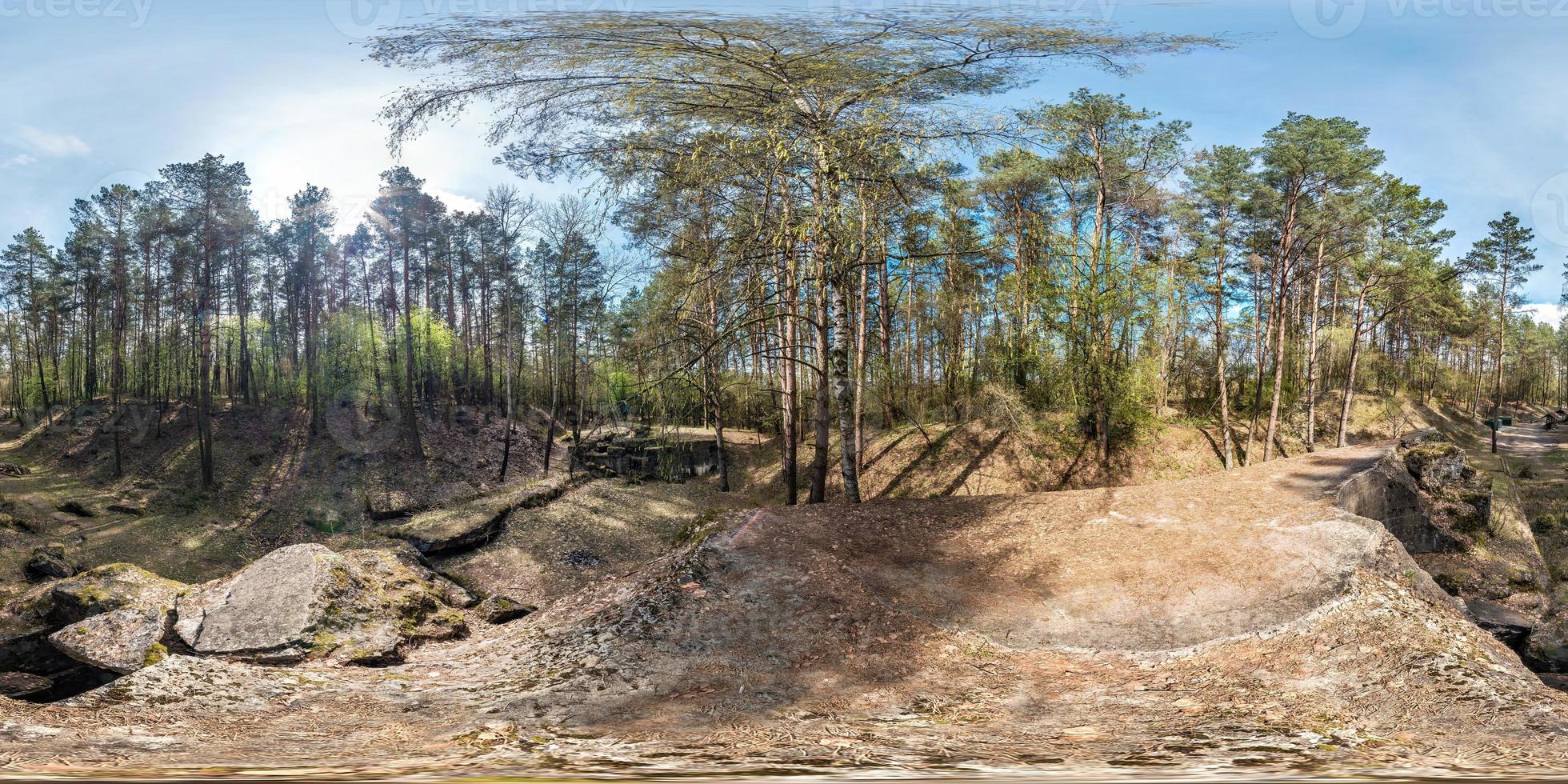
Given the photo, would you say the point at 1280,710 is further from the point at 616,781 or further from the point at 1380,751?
the point at 616,781

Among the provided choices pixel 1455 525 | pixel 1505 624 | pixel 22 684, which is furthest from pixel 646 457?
pixel 1505 624

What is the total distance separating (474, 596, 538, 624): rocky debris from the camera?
11.2 m

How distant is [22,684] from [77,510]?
1806cm

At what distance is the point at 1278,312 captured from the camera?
834 inches

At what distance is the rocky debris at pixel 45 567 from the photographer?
57.6ft

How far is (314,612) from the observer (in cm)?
878

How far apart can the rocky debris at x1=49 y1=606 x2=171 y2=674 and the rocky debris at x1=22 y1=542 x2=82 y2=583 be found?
10758 mm

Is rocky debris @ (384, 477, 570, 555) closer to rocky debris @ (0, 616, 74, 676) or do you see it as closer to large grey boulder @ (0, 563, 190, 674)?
large grey boulder @ (0, 563, 190, 674)

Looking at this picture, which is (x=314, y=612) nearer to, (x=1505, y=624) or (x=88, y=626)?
(x=88, y=626)

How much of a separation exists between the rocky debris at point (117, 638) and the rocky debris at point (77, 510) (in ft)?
57.3

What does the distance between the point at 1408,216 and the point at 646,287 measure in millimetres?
23373

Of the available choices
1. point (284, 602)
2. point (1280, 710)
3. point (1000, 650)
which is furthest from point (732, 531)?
point (1280, 710)

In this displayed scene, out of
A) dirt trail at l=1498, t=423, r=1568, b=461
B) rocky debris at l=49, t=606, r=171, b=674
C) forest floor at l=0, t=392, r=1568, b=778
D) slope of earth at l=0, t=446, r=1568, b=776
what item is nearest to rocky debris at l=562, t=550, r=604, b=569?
forest floor at l=0, t=392, r=1568, b=778

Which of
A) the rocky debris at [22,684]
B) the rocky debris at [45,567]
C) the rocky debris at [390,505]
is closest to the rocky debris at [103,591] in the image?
the rocky debris at [22,684]
